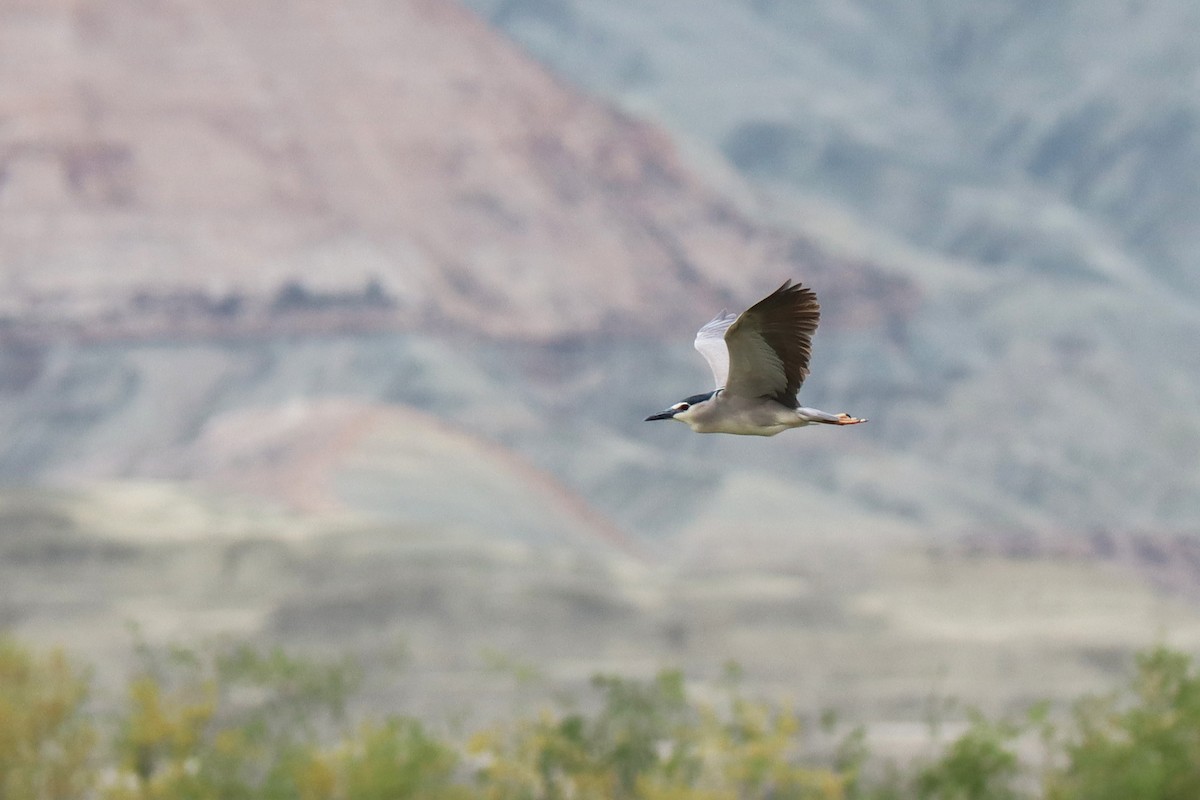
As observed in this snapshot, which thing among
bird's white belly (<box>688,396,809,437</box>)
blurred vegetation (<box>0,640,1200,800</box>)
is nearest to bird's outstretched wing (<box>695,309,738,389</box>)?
bird's white belly (<box>688,396,809,437</box>)

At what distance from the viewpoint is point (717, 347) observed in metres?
13.0

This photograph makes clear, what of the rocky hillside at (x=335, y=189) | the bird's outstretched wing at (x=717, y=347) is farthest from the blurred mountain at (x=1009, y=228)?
the bird's outstretched wing at (x=717, y=347)

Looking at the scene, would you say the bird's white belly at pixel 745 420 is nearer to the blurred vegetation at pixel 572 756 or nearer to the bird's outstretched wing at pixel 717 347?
the bird's outstretched wing at pixel 717 347

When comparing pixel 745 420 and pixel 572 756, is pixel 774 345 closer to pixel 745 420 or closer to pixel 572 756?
pixel 745 420

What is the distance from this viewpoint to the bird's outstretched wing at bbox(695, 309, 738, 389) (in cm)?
1248

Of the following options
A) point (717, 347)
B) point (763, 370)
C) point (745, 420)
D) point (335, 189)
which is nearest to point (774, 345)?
point (763, 370)

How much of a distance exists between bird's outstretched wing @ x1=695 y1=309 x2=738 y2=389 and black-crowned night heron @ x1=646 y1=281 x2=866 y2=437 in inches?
4.8

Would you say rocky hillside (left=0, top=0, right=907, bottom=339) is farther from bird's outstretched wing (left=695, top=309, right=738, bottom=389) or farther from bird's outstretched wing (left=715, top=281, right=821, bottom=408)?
bird's outstretched wing (left=715, top=281, right=821, bottom=408)

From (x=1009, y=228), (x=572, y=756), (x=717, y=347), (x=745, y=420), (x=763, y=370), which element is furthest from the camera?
(x=1009, y=228)

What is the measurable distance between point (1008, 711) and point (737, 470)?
48.0 metres

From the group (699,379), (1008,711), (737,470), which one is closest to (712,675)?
(1008,711)

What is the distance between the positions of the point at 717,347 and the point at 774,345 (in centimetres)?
140

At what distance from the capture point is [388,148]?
412ft

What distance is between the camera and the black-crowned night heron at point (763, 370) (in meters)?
11.5
